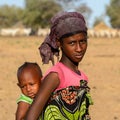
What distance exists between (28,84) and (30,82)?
20 mm

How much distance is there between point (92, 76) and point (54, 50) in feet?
35.6

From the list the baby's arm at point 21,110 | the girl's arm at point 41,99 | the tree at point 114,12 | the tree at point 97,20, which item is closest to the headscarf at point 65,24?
the girl's arm at point 41,99

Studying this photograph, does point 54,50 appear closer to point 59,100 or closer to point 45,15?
point 59,100

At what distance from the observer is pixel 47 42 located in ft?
8.79

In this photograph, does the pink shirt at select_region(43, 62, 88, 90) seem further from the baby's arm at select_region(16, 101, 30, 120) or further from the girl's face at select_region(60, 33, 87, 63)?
the baby's arm at select_region(16, 101, 30, 120)

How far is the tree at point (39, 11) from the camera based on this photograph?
7219 centimetres

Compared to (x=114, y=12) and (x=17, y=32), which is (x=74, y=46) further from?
(x=114, y=12)

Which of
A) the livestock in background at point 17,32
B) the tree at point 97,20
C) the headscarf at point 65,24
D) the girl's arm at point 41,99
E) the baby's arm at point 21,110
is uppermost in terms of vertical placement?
the headscarf at point 65,24

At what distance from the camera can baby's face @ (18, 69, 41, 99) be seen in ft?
9.18

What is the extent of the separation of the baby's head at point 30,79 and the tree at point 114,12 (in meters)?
82.0

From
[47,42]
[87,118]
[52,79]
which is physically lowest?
[87,118]

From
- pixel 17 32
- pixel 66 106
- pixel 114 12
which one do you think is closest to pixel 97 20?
pixel 114 12

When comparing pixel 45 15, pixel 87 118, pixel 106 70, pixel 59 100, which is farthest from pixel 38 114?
pixel 45 15

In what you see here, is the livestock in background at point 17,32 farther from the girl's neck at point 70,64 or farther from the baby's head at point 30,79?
the girl's neck at point 70,64
